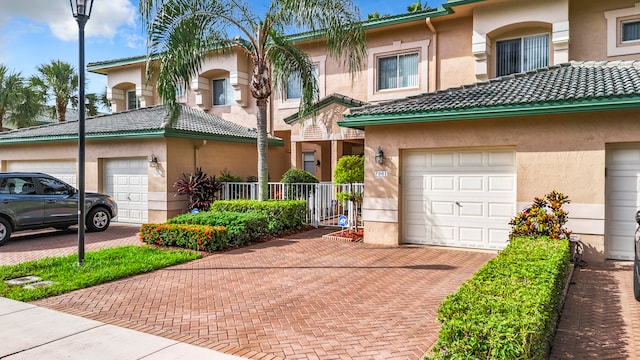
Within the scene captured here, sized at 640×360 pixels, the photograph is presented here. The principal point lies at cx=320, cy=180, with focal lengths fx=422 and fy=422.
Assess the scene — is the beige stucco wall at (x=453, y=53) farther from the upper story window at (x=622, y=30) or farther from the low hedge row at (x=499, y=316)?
the low hedge row at (x=499, y=316)

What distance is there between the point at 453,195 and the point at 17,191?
1198 cm

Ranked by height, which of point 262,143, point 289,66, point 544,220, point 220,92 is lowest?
point 544,220

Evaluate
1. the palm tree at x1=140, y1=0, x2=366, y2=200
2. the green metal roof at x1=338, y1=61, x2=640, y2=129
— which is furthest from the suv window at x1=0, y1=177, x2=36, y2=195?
the green metal roof at x1=338, y1=61, x2=640, y2=129

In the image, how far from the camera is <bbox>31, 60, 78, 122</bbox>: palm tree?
2484 cm

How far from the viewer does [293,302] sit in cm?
647

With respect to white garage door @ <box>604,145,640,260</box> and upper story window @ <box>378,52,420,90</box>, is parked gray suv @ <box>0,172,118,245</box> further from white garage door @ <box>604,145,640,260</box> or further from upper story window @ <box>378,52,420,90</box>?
white garage door @ <box>604,145,640,260</box>

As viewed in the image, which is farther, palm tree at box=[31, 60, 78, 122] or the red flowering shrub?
palm tree at box=[31, 60, 78, 122]

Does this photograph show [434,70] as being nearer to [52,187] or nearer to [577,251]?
[577,251]

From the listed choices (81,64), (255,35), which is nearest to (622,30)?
(255,35)

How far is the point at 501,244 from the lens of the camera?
1012cm

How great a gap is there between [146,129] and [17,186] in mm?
4050

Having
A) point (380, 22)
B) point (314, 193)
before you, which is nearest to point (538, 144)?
point (314, 193)

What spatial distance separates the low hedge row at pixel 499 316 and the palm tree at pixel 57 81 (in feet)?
89.5

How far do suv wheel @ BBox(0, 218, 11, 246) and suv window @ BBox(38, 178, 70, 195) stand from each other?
1351mm
